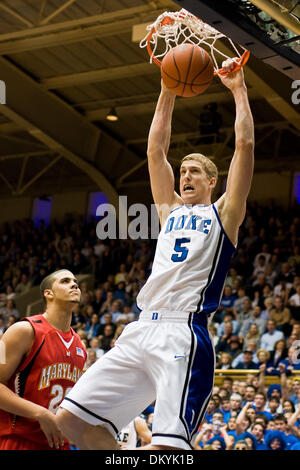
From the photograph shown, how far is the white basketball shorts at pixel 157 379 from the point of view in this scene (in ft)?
12.3

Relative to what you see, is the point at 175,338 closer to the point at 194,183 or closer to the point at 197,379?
the point at 197,379

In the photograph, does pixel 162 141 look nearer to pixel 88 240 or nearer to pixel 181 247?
pixel 181 247

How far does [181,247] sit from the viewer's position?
420 centimetres

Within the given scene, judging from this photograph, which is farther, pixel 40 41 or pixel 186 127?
pixel 186 127

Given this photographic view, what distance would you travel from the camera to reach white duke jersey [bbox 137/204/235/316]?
160 inches

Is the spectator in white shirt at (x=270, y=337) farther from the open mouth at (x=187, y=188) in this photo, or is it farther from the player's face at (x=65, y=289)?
the open mouth at (x=187, y=188)

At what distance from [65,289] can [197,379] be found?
1.63 m

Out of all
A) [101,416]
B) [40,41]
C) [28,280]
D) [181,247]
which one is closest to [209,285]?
[181,247]

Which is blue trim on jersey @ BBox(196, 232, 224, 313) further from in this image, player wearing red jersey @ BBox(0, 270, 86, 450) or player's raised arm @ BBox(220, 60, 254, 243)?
player wearing red jersey @ BBox(0, 270, 86, 450)

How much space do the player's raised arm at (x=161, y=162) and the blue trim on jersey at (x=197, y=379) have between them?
2.87ft

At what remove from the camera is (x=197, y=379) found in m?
3.85

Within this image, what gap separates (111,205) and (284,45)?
1470 cm

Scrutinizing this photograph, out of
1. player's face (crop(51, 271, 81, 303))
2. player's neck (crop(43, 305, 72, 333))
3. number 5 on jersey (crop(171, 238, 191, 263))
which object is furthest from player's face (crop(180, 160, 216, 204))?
player's neck (crop(43, 305, 72, 333))

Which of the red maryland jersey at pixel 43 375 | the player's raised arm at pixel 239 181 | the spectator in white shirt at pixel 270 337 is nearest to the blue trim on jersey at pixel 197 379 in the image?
the player's raised arm at pixel 239 181
